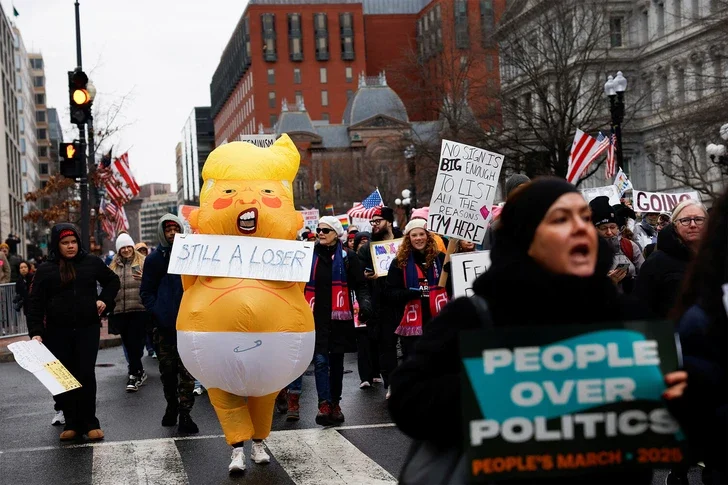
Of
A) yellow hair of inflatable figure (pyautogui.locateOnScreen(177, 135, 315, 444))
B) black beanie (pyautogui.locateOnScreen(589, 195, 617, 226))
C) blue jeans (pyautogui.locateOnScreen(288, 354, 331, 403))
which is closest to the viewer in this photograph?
yellow hair of inflatable figure (pyautogui.locateOnScreen(177, 135, 315, 444))

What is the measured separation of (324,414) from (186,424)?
125cm

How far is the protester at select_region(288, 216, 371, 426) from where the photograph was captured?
1062cm

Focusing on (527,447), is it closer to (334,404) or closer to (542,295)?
(542,295)

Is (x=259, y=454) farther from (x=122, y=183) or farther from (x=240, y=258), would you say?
(x=122, y=183)

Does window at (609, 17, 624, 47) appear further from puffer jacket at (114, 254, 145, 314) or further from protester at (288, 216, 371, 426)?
protester at (288, 216, 371, 426)

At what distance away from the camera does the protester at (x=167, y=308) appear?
10.2m

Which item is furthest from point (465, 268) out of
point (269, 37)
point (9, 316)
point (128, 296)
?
point (269, 37)

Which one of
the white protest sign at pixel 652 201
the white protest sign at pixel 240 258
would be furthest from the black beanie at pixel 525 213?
the white protest sign at pixel 652 201

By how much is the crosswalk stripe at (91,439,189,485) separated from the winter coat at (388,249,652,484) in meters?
4.86

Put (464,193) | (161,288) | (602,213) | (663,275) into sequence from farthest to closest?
(464,193), (161,288), (602,213), (663,275)

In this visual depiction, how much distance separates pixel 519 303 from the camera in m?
3.21

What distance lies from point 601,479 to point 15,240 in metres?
26.1

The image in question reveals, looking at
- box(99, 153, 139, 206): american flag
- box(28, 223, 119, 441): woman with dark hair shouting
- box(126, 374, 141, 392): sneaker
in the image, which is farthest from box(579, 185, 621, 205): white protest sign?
box(99, 153, 139, 206): american flag

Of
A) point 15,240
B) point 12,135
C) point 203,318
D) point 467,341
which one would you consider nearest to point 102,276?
point 203,318
